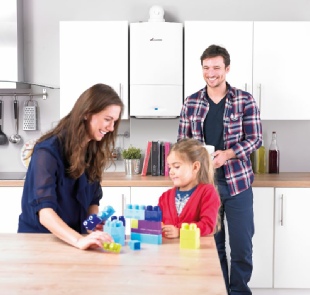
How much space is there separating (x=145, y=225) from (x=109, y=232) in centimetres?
14

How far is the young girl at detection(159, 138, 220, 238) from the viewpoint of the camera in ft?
7.66

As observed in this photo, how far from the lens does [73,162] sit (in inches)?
82.5

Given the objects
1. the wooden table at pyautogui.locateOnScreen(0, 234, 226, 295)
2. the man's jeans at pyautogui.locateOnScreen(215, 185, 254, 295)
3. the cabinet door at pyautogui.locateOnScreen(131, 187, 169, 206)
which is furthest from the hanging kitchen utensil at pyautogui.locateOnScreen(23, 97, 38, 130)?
the wooden table at pyautogui.locateOnScreen(0, 234, 226, 295)

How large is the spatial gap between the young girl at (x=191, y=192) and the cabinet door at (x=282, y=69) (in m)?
1.30

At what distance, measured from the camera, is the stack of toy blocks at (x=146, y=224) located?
1973 millimetres

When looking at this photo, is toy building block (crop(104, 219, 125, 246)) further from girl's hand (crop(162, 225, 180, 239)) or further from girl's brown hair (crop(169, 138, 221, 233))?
girl's brown hair (crop(169, 138, 221, 233))

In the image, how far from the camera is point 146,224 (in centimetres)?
199

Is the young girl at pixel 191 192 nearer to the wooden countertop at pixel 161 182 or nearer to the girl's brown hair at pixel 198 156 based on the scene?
the girl's brown hair at pixel 198 156

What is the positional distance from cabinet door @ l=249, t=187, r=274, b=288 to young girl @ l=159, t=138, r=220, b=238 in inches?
42.4

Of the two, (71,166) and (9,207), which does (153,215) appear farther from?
(9,207)

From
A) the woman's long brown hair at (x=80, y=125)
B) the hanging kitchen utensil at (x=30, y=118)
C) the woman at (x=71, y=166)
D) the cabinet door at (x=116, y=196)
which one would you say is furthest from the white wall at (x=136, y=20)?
the woman's long brown hair at (x=80, y=125)

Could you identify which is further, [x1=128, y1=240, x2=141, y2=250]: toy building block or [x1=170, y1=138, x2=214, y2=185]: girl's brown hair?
[x1=170, y1=138, x2=214, y2=185]: girl's brown hair

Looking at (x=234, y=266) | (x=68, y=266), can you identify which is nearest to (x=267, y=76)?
(x=234, y=266)

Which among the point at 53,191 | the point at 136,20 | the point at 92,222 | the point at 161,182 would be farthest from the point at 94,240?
the point at 136,20
